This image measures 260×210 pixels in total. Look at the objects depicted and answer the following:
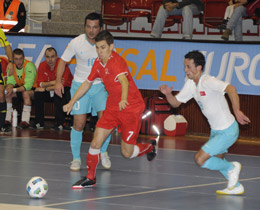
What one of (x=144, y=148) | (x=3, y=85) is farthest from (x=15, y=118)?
(x=144, y=148)

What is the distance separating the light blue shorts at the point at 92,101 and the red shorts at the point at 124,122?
111 centimetres

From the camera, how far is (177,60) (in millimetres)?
13492

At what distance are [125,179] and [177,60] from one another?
18.5ft

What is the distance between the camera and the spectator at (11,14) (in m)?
16.0

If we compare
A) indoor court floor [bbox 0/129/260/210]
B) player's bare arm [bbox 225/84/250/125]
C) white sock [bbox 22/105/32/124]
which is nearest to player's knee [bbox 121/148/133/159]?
indoor court floor [bbox 0/129/260/210]

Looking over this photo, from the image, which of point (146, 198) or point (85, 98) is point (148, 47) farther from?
point (146, 198)

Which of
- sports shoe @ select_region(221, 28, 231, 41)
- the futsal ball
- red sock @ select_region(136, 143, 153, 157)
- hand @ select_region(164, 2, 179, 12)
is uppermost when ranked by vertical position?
hand @ select_region(164, 2, 179, 12)

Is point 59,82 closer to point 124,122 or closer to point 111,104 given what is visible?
point 111,104

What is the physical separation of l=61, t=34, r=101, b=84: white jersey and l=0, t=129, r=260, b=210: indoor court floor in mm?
1443

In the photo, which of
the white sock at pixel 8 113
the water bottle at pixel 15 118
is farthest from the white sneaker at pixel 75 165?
the white sock at pixel 8 113

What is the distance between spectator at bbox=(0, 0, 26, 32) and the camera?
52.5 ft

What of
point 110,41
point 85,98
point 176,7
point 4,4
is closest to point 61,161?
point 85,98

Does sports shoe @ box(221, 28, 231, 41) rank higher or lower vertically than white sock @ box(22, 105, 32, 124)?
higher

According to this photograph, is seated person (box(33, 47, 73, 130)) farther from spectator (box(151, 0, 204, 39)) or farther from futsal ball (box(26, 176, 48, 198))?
futsal ball (box(26, 176, 48, 198))
